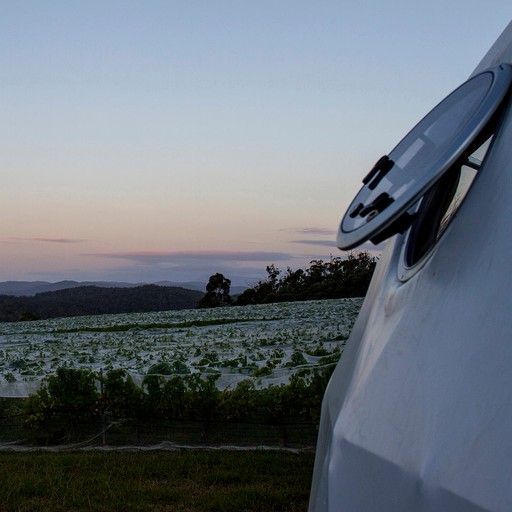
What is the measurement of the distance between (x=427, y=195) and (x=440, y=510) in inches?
35.3

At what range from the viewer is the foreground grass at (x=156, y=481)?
5.11 metres

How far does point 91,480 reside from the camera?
224 inches

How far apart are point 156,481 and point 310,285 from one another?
3406 cm

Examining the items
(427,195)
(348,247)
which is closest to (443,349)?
(348,247)

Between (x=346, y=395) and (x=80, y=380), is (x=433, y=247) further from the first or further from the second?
(x=80, y=380)

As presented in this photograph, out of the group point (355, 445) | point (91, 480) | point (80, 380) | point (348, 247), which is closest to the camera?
point (355, 445)

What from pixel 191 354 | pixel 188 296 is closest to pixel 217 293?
pixel 188 296

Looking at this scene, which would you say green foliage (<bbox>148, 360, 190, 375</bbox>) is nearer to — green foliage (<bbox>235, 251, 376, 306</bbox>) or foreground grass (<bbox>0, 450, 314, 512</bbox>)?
foreground grass (<bbox>0, 450, 314, 512</bbox>)

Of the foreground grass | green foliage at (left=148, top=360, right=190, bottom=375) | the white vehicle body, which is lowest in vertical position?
the foreground grass

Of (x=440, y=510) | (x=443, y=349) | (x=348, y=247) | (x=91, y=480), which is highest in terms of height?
(x=348, y=247)

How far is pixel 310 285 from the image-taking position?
3956 centimetres

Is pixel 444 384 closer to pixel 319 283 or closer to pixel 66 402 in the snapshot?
pixel 66 402

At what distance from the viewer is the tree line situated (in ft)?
117

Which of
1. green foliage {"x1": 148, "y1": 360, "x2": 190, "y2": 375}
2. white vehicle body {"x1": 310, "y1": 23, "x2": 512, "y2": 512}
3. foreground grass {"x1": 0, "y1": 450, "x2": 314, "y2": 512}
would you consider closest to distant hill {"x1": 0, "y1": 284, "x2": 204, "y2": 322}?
green foliage {"x1": 148, "y1": 360, "x2": 190, "y2": 375}
